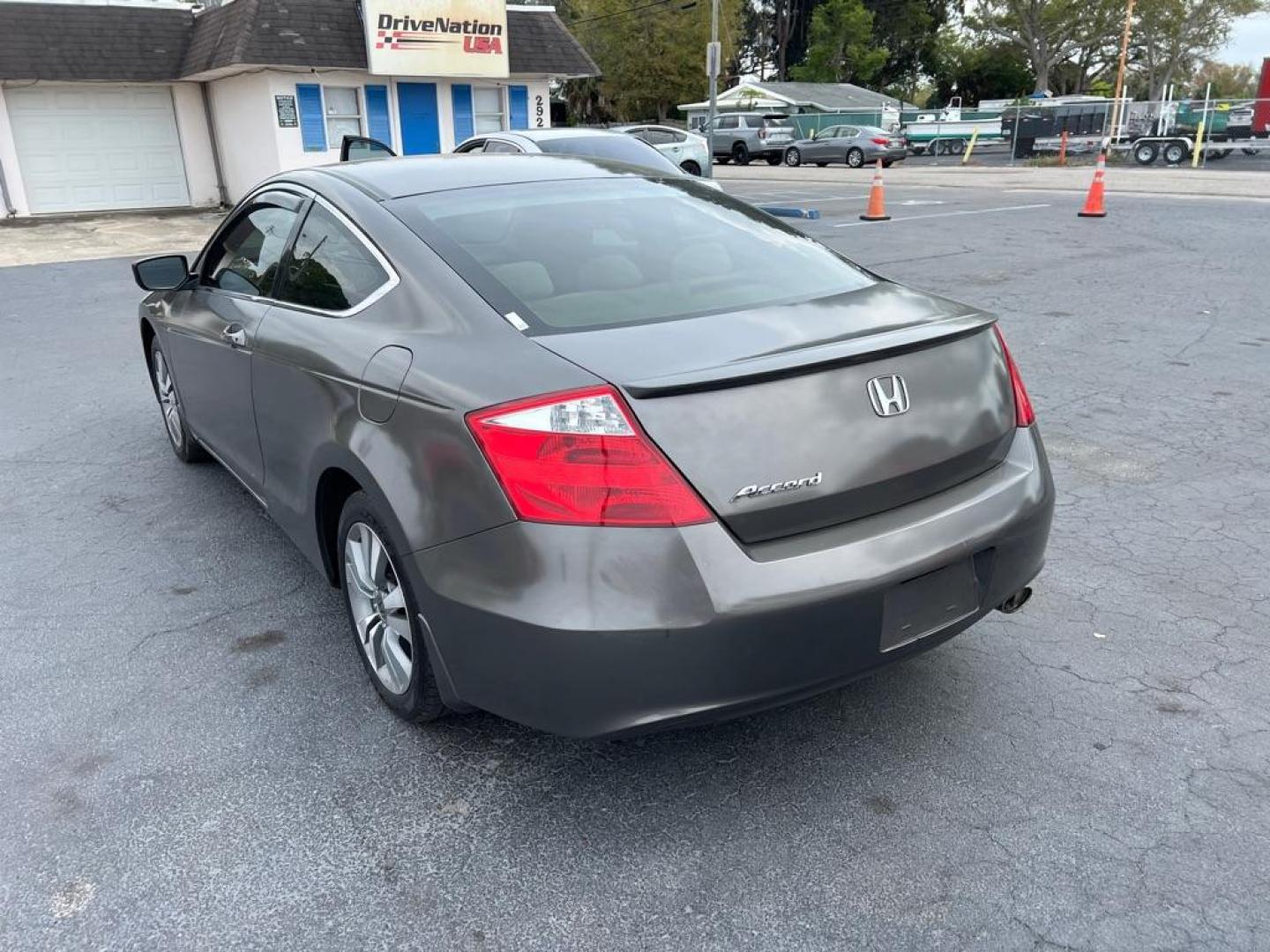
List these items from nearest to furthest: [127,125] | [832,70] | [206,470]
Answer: [206,470] < [127,125] < [832,70]

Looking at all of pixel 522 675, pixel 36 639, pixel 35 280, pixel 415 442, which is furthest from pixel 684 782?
pixel 35 280

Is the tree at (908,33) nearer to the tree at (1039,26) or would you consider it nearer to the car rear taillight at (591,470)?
the tree at (1039,26)

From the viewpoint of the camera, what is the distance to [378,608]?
2.91 m

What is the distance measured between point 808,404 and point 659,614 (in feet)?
2.01

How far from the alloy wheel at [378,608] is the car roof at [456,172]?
1.13 metres

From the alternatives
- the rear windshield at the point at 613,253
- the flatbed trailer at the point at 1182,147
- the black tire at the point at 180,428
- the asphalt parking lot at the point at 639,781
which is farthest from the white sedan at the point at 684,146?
the rear windshield at the point at 613,253

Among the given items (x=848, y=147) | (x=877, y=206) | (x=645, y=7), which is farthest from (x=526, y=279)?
(x=645, y=7)

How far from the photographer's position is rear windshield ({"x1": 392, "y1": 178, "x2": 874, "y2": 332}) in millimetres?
2730

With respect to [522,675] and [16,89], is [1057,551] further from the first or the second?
[16,89]

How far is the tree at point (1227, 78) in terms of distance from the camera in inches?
2931

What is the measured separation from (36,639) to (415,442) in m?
2.00

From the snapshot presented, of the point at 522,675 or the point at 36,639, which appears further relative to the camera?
the point at 36,639

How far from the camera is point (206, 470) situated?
17.0 feet

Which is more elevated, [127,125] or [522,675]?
[127,125]
